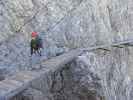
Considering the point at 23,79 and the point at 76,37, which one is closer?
the point at 23,79

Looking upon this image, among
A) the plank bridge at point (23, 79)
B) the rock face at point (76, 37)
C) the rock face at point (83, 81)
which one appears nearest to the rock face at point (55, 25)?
the rock face at point (76, 37)

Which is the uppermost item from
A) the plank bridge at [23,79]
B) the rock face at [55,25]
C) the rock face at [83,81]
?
the rock face at [55,25]

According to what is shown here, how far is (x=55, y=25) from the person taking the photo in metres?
10.9

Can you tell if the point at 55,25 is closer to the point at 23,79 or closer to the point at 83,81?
the point at 83,81

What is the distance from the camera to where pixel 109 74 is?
32.7ft

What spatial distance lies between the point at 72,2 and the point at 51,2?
38.0 inches

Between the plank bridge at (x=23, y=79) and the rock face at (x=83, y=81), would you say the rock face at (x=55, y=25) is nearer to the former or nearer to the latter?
the rock face at (x=83, y=81)

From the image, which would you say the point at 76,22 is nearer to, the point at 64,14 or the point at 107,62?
the point at 64,14

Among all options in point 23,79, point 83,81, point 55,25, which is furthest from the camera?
point 55,25

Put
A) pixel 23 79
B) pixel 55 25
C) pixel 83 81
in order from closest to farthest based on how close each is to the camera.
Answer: pixel 23 79, pixel 83 81, pixel 55 25

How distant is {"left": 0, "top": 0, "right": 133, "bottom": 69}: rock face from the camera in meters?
9.75

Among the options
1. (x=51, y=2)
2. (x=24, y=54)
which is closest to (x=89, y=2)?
(x=51, y=2)

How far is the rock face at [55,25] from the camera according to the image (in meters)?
9.75

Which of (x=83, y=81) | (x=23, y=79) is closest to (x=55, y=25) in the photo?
(x=83, y=81)
